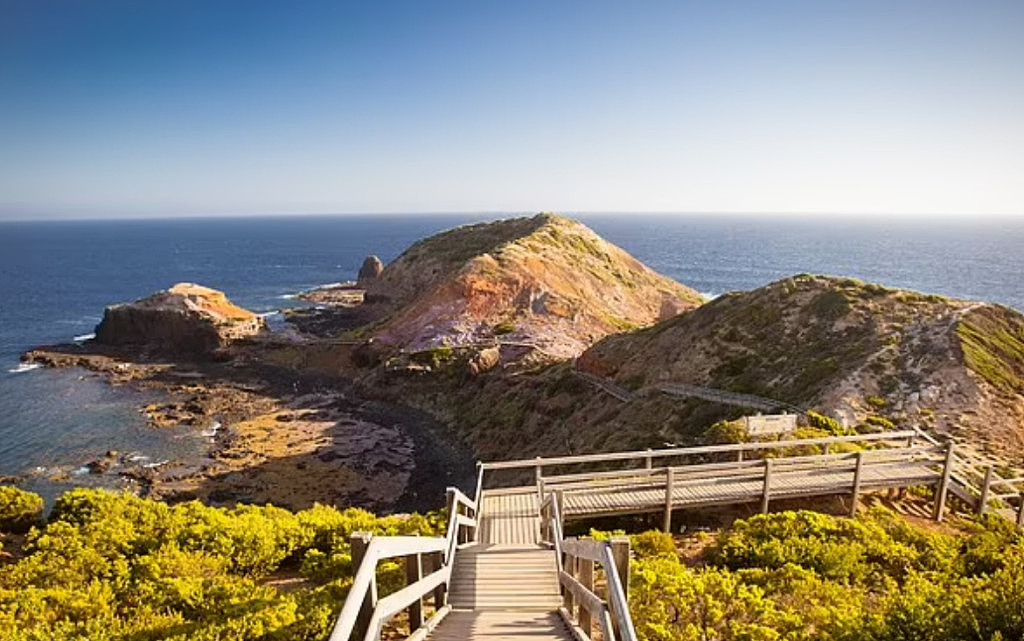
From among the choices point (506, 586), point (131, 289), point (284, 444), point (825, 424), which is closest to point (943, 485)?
point (825, 424)

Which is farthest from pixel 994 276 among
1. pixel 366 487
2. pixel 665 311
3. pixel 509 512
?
pixel 509 512

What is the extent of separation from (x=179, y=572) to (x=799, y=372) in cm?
2783

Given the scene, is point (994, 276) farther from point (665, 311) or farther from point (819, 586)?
point (819, 586)

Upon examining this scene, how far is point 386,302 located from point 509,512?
234ft

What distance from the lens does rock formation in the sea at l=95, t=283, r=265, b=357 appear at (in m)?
67.8

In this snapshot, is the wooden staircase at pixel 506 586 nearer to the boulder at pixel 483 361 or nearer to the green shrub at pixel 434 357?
the boulder at pixel 483 361

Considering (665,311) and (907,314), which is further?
(665,311)

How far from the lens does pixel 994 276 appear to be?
141000 millimetres

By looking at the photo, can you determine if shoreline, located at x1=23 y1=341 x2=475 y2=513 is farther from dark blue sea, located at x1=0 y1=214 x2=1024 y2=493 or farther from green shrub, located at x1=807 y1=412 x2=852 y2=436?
green shrub, located at x1=807 y1=412 x2=852 y2=436

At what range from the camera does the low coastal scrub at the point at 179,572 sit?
744cm

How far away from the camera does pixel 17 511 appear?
43.9ft

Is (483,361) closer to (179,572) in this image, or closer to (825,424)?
(825,424)

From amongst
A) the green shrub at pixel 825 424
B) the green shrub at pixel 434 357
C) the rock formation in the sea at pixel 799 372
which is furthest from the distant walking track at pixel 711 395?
the green shrub at pixel 434 357

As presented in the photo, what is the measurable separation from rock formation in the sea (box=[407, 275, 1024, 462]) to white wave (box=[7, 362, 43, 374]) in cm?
4872
